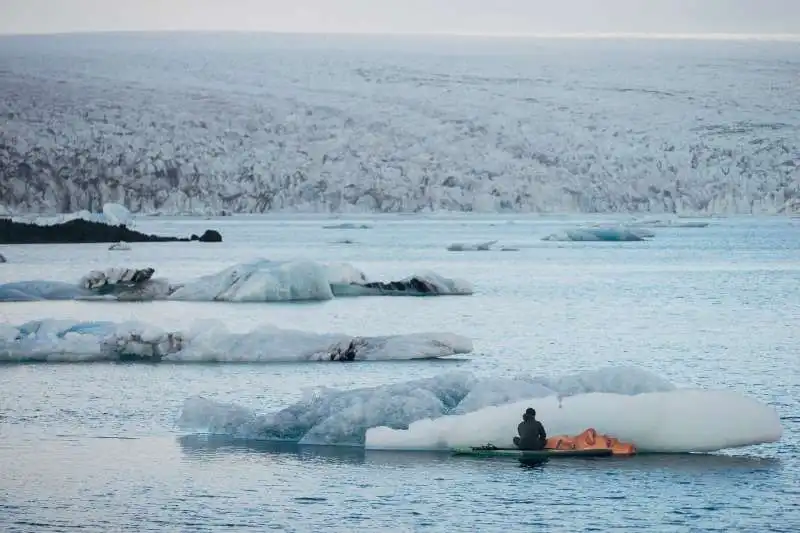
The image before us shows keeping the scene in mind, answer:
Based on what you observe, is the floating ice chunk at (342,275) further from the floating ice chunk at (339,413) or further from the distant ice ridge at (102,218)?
Result: the distant ice ridge at (102,218)

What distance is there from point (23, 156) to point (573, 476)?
2003 inches

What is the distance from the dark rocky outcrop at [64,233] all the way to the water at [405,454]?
66.4 feet

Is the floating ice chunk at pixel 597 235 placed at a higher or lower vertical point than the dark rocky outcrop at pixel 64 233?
higher

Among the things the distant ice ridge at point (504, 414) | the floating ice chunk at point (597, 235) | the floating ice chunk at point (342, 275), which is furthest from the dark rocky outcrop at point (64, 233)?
the distant ice ridge at point (504, 414)

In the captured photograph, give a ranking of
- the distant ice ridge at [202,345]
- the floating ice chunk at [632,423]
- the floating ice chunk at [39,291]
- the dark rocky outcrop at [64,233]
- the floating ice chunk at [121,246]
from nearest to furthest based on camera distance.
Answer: the floating ice chunk at [632,423] → the distant ice ridge at [202,345] → the floating ice chunk at [39,291] → the floating ice chunk at [121,246] → the dark rocky outcrop at [64,233]

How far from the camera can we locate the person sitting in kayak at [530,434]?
32.7ft

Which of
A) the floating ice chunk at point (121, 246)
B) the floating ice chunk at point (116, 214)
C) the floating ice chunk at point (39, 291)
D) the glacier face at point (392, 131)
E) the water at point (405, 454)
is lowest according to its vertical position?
the water at point (405, 454)

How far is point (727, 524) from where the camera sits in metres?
8.41

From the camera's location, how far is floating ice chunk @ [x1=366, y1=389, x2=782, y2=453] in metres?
9.97

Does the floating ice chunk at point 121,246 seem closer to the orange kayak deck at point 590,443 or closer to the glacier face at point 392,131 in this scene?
the glacier face at point 392,131

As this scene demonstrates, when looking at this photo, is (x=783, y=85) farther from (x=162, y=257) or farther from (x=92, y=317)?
(x=92, y=317)

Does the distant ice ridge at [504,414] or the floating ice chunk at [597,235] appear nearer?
the distant ice ridge at [504,414]

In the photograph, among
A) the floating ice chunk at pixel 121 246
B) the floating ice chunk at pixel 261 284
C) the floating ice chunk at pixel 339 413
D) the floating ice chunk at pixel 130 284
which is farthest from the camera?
the floating ice chunk at pixel 121 246

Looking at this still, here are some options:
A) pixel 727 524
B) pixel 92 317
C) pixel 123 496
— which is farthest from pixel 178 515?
pixel 92 317
